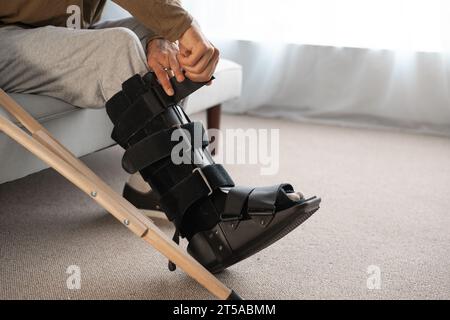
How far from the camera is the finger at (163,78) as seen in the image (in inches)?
44.1

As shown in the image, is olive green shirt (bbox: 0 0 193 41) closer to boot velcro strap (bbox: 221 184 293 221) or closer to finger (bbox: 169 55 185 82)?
finger (bbox: 169 55 185 82)

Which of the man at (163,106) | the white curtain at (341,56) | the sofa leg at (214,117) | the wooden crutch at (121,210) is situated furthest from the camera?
the white curtain at (341,56)

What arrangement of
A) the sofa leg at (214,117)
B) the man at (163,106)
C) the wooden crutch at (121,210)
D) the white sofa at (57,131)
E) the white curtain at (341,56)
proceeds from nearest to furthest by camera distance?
the wooden crutch at (121,210) → the man at (163,106) → the white sofa at (57,131) → the sofa leg at (214,117) → the white curtain at (341,56)

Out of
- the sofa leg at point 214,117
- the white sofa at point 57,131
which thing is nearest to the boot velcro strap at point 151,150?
the white sofa at point 57,131

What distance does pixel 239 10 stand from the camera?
246cm

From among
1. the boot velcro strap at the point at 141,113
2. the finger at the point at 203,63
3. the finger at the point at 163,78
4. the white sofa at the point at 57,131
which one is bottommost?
the white sofa at the point at 57,131

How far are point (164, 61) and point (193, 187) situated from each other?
0.82 feet

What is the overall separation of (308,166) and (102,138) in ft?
2.28

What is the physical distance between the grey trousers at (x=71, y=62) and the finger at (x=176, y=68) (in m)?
0.05

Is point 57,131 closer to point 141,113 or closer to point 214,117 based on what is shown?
point 141,113

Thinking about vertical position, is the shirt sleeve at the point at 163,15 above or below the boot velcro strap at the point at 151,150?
above

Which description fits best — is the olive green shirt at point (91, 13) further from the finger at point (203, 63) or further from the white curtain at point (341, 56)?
the white curtain at point (341, 56)

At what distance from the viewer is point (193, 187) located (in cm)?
108
